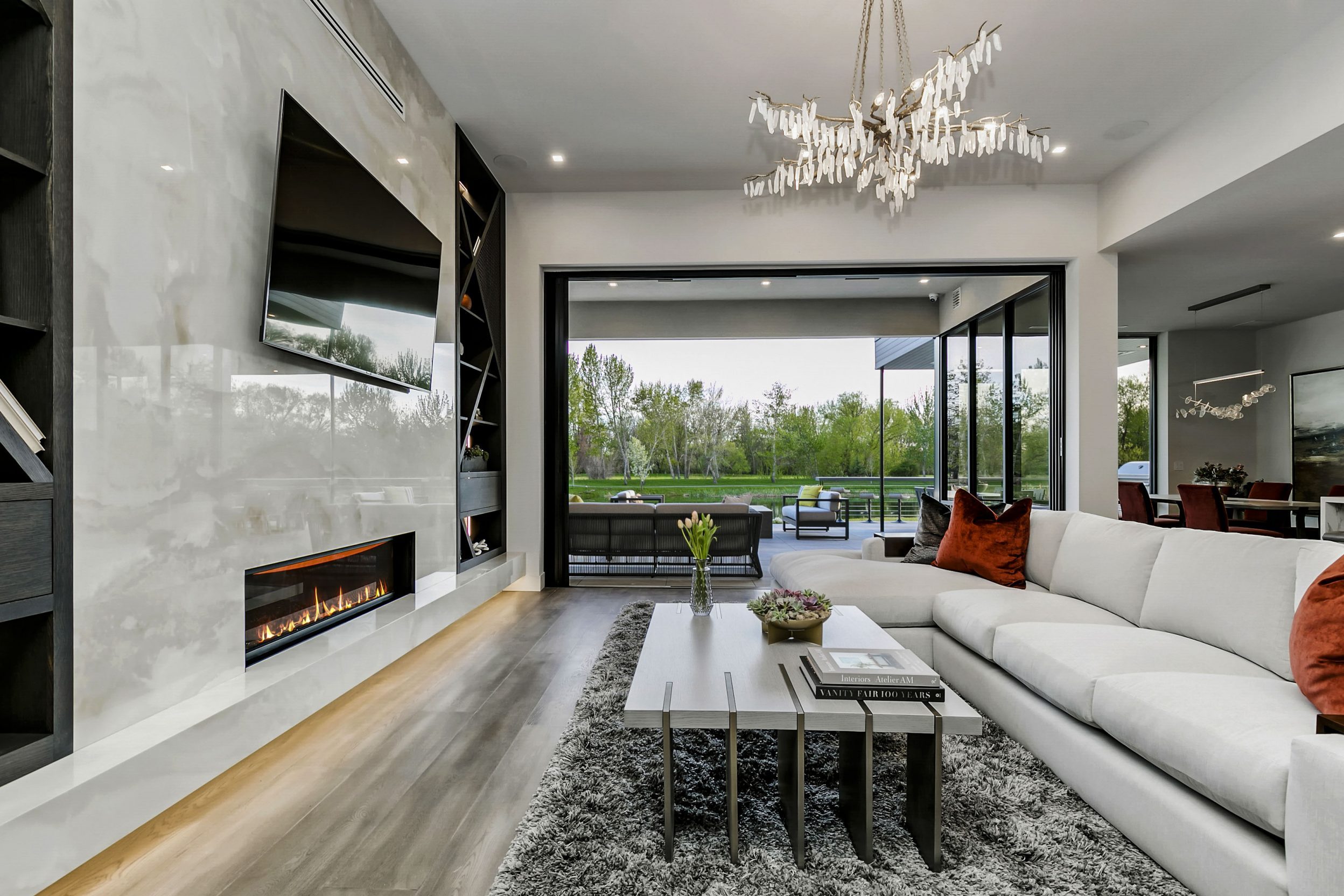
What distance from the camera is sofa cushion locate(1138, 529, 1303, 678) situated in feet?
6.62

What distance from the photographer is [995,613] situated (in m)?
2.67

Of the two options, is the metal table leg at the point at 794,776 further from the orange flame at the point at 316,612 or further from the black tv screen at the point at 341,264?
the black tv screen at the point at 341,264

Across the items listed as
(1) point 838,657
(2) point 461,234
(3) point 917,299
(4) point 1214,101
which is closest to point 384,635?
(1) point 838,657

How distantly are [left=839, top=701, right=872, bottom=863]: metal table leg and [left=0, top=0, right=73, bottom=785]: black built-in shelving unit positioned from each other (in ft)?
6.11

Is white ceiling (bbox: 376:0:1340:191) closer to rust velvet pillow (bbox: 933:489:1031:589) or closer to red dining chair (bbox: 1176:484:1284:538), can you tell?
rust velvet pillow (bbox: 933:489:1031:589)

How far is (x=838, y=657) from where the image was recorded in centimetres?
189

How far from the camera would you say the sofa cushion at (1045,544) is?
132 inches

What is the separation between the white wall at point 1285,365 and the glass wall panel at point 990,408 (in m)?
4.54

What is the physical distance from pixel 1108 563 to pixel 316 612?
3.30 metres

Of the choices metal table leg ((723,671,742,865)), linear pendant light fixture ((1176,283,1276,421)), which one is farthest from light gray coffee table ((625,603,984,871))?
linear pendant light fixture ((1176,283,1276,421))

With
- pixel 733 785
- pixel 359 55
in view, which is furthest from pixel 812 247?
pixel 733 785

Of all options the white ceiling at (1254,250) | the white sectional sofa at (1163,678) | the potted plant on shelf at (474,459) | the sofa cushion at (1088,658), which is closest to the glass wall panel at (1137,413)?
the white ceiling at (1254,250)

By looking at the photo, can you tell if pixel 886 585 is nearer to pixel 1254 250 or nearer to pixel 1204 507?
pixel 1204 507

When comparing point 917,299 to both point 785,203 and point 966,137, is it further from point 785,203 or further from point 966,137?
point 966,137
